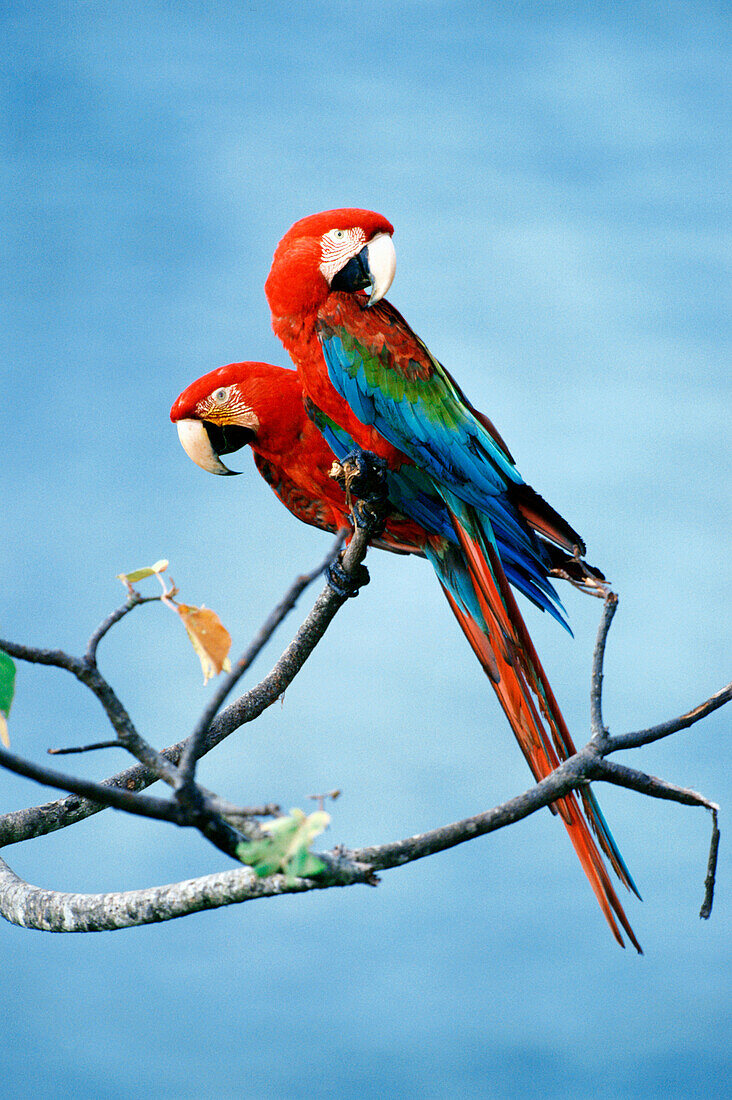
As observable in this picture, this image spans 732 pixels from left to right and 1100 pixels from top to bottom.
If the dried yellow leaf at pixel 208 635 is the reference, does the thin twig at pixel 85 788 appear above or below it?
below

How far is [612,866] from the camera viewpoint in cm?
196

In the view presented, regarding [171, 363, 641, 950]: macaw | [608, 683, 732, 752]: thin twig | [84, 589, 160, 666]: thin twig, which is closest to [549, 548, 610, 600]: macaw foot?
[171, 363, 641, 950]: macaw

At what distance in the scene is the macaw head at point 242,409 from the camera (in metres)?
2.48

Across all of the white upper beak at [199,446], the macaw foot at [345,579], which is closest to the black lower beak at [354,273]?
the white upper beak at [199,446]

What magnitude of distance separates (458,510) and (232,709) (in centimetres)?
79

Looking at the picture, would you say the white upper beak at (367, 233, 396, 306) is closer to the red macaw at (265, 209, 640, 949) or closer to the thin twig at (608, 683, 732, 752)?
the red macaw at (265, 209, 640, 949)

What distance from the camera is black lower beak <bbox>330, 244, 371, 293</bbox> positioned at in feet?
7.56

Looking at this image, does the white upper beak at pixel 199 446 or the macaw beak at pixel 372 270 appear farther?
the white upper beak at pixel 199 446

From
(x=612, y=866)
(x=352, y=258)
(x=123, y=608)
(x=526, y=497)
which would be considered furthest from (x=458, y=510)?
(x=123, y=608)

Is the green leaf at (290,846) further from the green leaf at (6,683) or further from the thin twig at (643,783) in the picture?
the thin twig at (643,783)

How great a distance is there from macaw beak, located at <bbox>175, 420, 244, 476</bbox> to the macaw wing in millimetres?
416

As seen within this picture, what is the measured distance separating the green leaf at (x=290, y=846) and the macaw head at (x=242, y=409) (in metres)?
1.56

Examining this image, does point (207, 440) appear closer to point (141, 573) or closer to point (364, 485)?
point (364, 485)

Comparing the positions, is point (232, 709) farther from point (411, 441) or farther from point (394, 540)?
point (411, 441)
